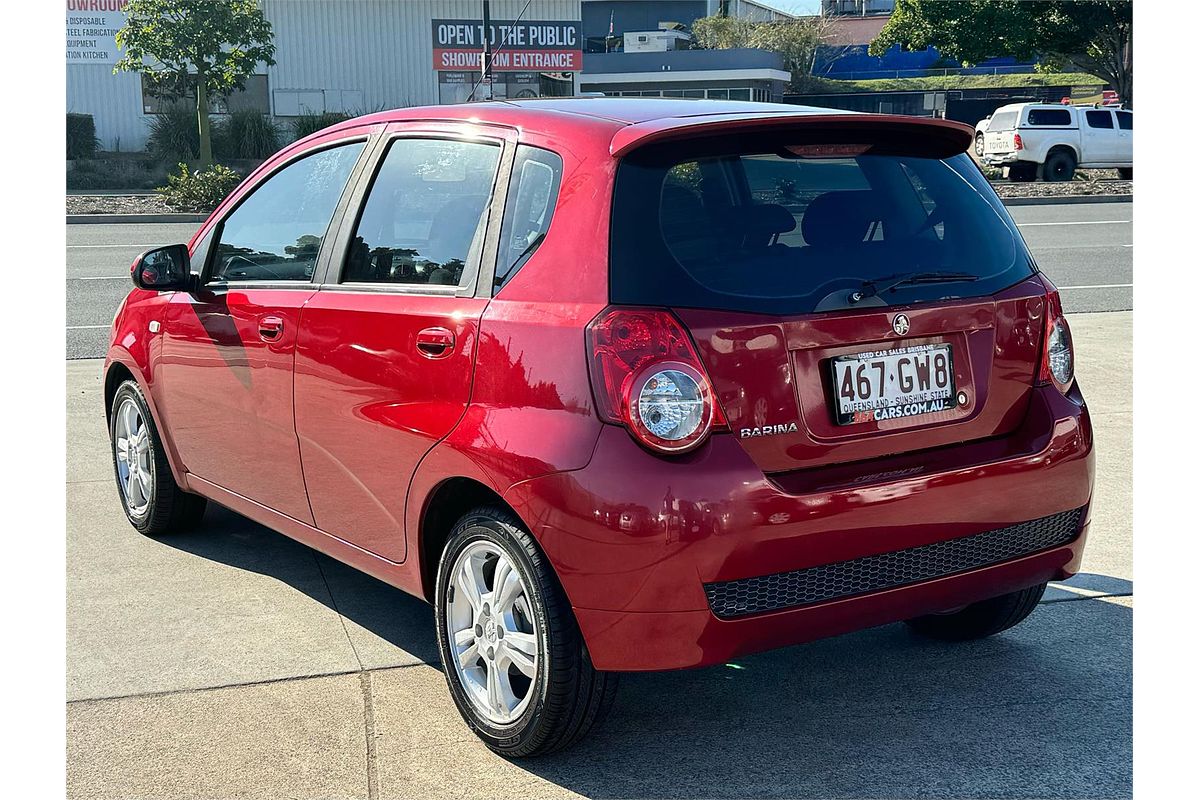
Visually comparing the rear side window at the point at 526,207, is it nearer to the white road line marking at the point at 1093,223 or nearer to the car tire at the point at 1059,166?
the white road line marking at the point at 1093,223

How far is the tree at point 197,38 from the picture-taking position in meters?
28.8

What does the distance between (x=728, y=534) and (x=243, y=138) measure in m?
33.7

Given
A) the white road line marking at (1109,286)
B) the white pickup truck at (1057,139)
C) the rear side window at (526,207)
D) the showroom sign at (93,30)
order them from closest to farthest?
the rear side window at (526,207), the white road line marking at (1109,286), the white pickup truck at (1057,139), the showroom sign at (93,30)

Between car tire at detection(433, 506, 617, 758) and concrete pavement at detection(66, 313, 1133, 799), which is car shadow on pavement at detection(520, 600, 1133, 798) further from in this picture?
car tire at detection(433, 506, 617, 758)

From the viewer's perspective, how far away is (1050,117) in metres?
32.2

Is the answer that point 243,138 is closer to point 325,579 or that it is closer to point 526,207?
point 325,579

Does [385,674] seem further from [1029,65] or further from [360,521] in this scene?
[1029,65]

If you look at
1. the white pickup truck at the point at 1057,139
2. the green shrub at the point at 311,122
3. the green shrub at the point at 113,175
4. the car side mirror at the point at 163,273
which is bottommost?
the car side mirror at the point at 163,273

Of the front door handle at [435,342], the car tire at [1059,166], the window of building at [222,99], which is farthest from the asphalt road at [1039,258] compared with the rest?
the window of building at [222,99]

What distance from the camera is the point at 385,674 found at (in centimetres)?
398

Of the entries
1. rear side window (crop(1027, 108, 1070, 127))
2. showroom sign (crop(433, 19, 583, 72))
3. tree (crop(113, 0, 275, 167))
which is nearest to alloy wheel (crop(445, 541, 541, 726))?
tree (crop(113, 0, 275, 167))

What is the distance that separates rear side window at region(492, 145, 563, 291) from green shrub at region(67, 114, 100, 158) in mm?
34753

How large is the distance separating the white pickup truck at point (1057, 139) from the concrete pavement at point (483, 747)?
29206 millimetres

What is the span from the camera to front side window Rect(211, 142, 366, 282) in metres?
4.23
